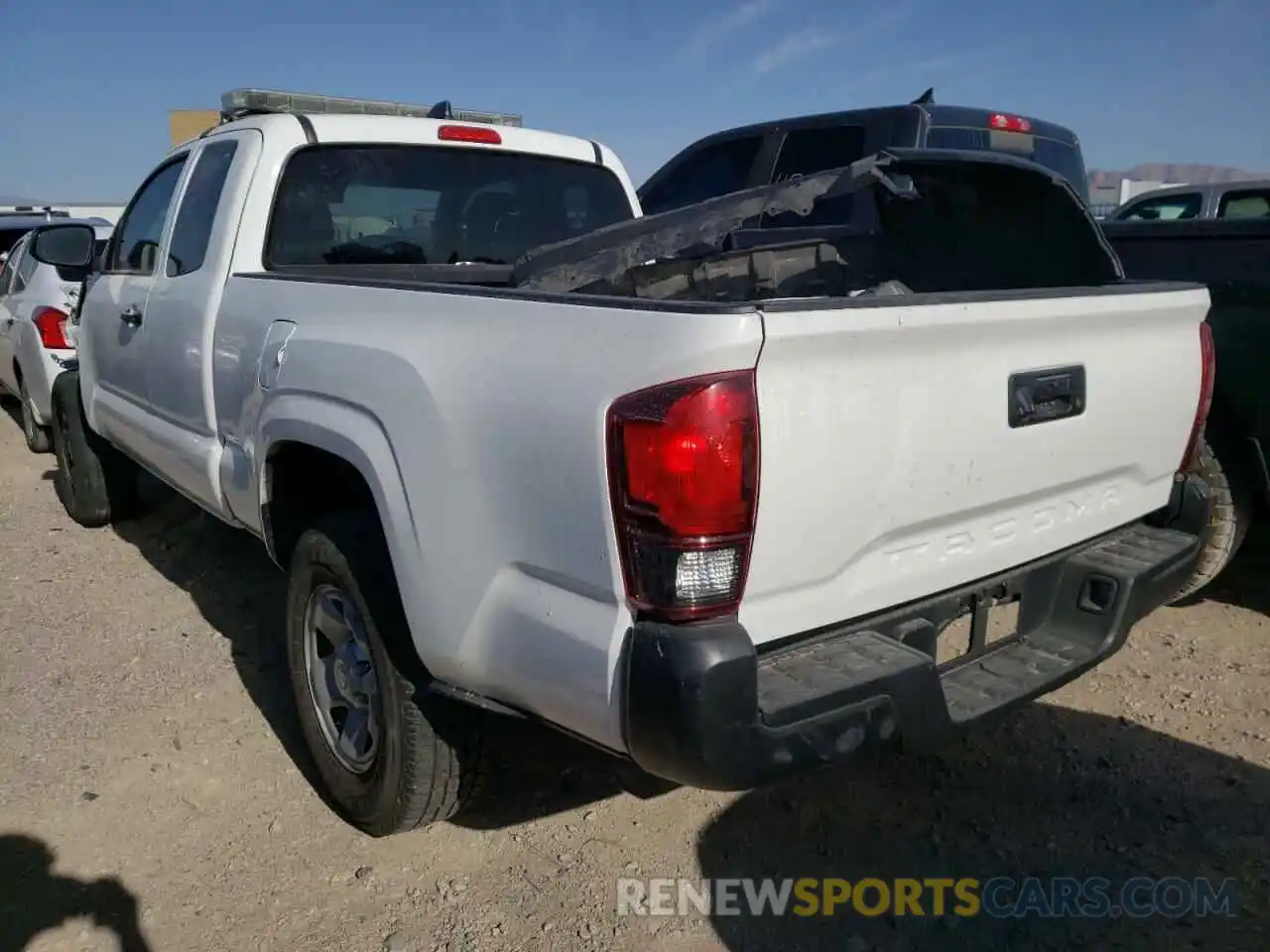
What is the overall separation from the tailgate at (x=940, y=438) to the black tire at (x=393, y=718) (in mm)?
995

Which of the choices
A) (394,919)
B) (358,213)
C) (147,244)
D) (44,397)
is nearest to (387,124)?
(358,213)

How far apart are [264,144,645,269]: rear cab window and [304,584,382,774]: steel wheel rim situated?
123 cm

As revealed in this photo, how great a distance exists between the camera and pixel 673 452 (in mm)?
1729

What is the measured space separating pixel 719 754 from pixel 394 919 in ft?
3.94

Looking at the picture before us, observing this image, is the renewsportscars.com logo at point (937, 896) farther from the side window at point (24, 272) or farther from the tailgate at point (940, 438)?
the side window at point (24, 272)

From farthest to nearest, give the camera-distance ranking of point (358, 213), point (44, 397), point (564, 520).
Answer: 1. point (44, 397)
2. point (358, 213)
3. point (564, 520)

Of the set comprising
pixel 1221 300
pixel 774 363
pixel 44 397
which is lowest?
pixel 44 397

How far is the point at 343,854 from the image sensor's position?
9.01 feet

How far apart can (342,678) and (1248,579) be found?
401 cm

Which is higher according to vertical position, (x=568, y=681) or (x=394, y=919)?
(x=568, y=681)

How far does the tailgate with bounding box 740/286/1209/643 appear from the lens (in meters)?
1.83

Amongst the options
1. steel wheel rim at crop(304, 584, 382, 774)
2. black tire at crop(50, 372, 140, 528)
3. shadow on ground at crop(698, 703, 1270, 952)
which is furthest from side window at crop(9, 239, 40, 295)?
shadow on ground at crop(698, 703, 1270, 952)

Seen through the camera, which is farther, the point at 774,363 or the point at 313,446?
the point at 313,446

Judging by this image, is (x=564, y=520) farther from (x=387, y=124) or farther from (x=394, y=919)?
(x=387, y=124)
